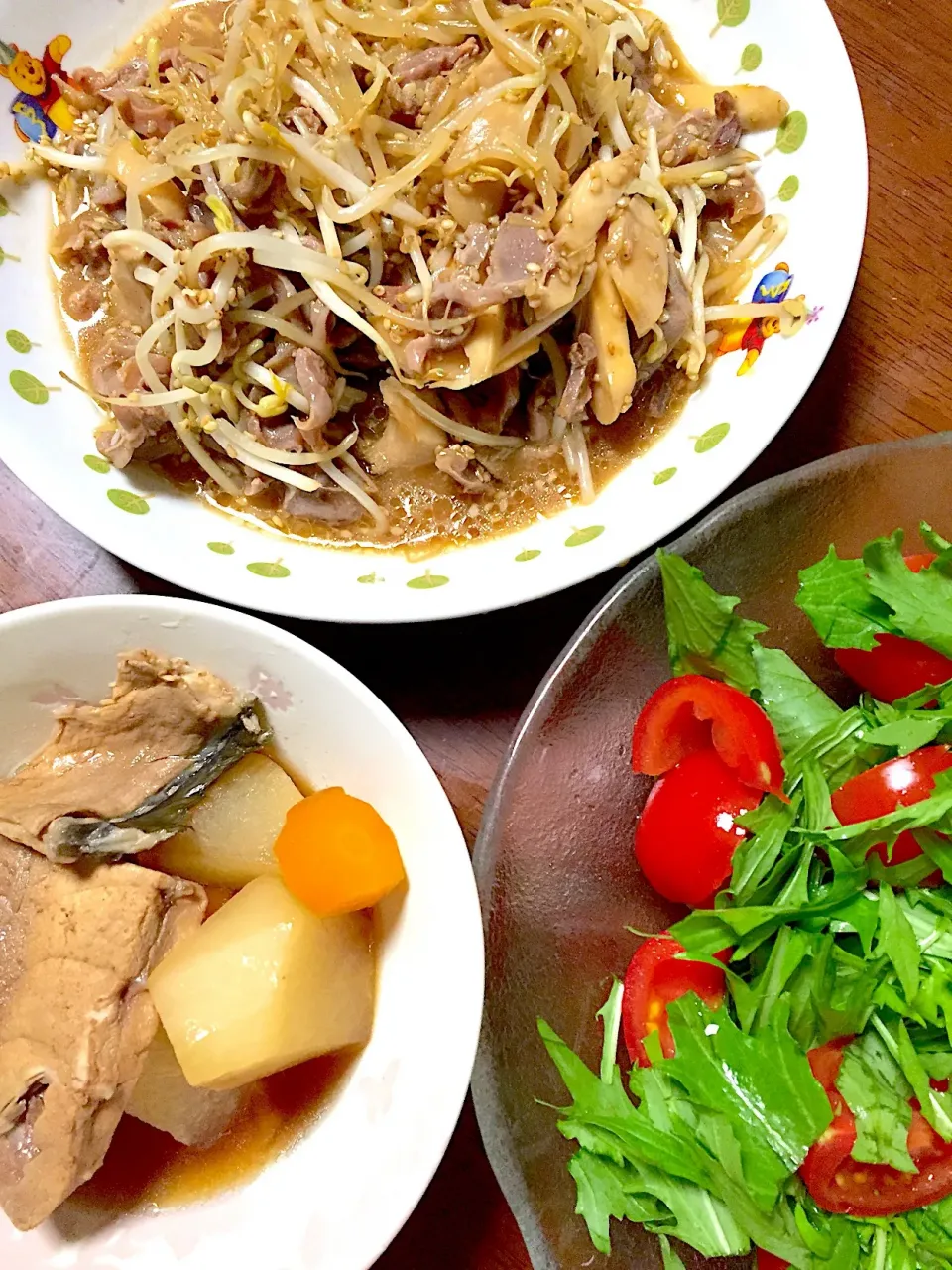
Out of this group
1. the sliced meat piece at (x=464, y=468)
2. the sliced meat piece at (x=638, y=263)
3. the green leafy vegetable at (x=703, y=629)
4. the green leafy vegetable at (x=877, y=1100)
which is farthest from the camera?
the sliced meat piece at (x=464, y=468)

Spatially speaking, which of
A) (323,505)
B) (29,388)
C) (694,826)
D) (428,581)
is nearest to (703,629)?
Answer: (694,826)

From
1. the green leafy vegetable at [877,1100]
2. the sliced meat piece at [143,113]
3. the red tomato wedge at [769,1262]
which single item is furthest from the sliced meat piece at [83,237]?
the red tomato wedge at [769,1262]

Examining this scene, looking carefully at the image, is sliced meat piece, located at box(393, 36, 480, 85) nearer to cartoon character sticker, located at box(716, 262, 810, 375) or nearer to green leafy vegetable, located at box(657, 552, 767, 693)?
cartoon character sticker, located at box(716, 262, 810, 375)

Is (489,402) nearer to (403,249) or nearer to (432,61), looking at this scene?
(403,249)

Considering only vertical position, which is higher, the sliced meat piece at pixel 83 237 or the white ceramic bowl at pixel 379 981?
the sliced meat piece at pixel 83 237

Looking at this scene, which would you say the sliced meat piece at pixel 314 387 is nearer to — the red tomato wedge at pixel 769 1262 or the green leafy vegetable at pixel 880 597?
the green leafy vegetable at pixel 880 597

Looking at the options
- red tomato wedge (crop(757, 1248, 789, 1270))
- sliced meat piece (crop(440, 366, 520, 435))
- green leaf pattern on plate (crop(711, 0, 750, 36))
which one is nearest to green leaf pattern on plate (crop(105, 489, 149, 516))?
sliced meat piece (crop(440, 366, 520, 435))
